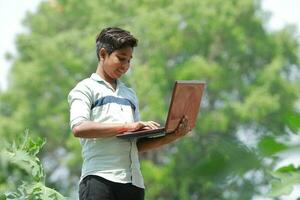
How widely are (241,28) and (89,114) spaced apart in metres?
21.3

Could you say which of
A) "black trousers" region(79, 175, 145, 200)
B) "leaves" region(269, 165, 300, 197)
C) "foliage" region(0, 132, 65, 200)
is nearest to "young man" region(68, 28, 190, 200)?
"black trousers" region(79, 175, 145, 200)

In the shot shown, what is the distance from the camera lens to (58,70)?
23141 mm

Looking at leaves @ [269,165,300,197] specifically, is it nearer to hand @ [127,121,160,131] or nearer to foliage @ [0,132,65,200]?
foliage @ [0,132,65,200]

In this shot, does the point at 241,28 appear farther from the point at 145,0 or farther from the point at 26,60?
the point at 26,60

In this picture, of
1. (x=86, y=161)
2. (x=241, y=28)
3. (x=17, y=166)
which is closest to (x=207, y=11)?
(x=241, y=28)

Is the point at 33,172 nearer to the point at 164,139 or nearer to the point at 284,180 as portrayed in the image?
the point at 164,139

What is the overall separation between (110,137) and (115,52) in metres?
0.23

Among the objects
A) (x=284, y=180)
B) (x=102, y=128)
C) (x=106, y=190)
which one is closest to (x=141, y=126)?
(x=102, y=128)

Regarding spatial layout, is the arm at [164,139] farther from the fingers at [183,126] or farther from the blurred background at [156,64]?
the blurred background at [156,64]

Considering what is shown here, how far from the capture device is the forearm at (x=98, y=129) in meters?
2.29

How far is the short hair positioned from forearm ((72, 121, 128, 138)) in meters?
0.24

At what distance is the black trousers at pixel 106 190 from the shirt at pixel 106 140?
0.04 feet

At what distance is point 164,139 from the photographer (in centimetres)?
244

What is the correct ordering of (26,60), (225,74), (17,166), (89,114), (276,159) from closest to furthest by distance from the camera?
(276,159) < (17,166) < (89,114) < (225,74) < (26,60)
